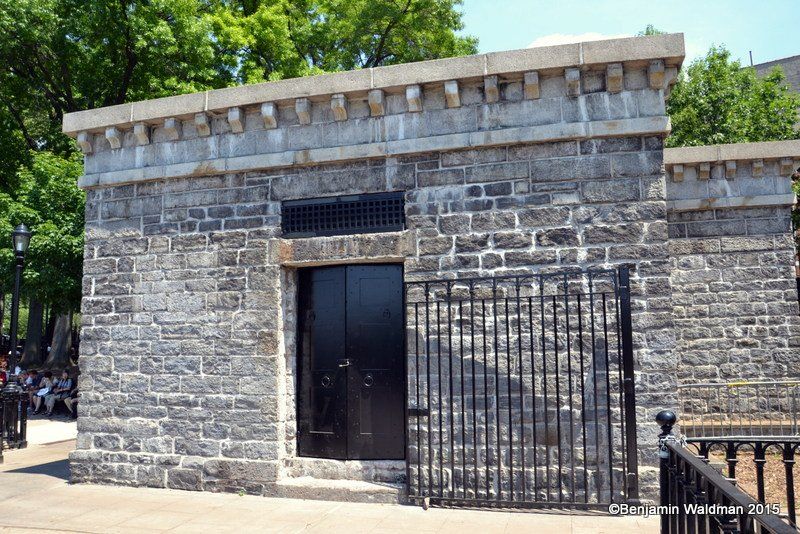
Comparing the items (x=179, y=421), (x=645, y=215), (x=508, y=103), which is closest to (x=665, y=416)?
(x=645, y=215)

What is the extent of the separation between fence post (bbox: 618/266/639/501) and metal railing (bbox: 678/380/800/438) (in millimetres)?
4384

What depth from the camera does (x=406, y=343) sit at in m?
6.79

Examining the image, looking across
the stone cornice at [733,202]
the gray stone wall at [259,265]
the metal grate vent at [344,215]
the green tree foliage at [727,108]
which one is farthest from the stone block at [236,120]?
the green tree foliage at [727,108]

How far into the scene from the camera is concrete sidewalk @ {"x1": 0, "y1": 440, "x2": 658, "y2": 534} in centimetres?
573

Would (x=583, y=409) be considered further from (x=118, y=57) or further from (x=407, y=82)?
(x=118, y=57)

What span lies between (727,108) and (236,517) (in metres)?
20.0

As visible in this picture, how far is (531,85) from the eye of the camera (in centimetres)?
659

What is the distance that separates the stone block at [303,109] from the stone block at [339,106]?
11.5 inches

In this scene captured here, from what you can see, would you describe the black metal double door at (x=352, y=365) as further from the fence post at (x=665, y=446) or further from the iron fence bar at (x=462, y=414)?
the fence post at (x=665, y=446)

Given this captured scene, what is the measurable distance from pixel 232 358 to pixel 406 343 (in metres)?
2.11

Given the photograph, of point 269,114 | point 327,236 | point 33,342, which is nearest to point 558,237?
point 327,236

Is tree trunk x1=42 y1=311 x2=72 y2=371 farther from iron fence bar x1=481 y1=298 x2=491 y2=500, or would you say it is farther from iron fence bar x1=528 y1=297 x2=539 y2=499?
iron fence bar x1=528 y1=297 x2=539 y2=499

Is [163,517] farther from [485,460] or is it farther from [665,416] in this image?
[665,416]

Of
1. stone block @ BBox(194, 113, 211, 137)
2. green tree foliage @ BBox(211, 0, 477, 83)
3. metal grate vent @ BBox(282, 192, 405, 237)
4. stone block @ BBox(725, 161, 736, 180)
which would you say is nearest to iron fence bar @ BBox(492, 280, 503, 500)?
metal grate vent @ BBox(282, 192, 405, 237)
